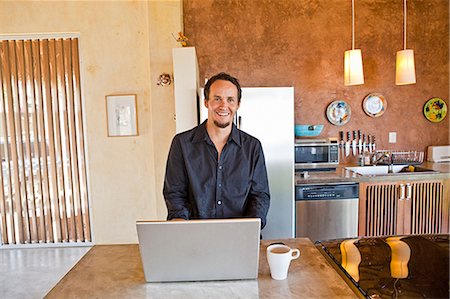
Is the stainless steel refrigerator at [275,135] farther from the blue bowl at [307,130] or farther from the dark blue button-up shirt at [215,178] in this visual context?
the dark blue button-up shirt at [215,178]

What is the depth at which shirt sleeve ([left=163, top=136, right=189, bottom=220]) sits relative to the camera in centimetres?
174

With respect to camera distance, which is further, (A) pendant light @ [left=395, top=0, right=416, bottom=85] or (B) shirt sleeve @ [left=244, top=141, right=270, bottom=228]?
(A) pendant light @ [left=395, top=0, right=416, bottom=85]

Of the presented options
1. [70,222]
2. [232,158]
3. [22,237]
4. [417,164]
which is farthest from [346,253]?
[22,237]

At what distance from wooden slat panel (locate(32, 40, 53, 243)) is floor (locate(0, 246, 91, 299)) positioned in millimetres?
254

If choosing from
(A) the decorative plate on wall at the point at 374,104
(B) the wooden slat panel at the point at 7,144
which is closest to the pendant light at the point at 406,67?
(A) the decorative plate on wall at the point at 374,104

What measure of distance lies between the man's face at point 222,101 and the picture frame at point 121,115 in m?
2.19

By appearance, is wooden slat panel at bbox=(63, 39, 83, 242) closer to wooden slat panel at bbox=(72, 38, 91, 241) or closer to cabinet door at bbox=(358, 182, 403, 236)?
wooden slat panel at bbox=(72, 38, 91, 241)

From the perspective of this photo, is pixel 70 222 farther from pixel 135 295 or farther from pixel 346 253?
pixel 346 253

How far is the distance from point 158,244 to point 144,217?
9.41ft

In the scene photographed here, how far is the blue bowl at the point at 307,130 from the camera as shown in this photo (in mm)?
3512

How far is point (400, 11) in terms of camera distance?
3.84 m

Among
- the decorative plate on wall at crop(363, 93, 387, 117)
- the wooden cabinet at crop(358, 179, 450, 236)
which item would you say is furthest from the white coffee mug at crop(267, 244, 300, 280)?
the decorative plate on wall at crop(363, 93, 387, 117)

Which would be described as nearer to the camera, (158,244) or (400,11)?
(158,244)

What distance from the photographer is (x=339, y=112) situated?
386 centimetres
